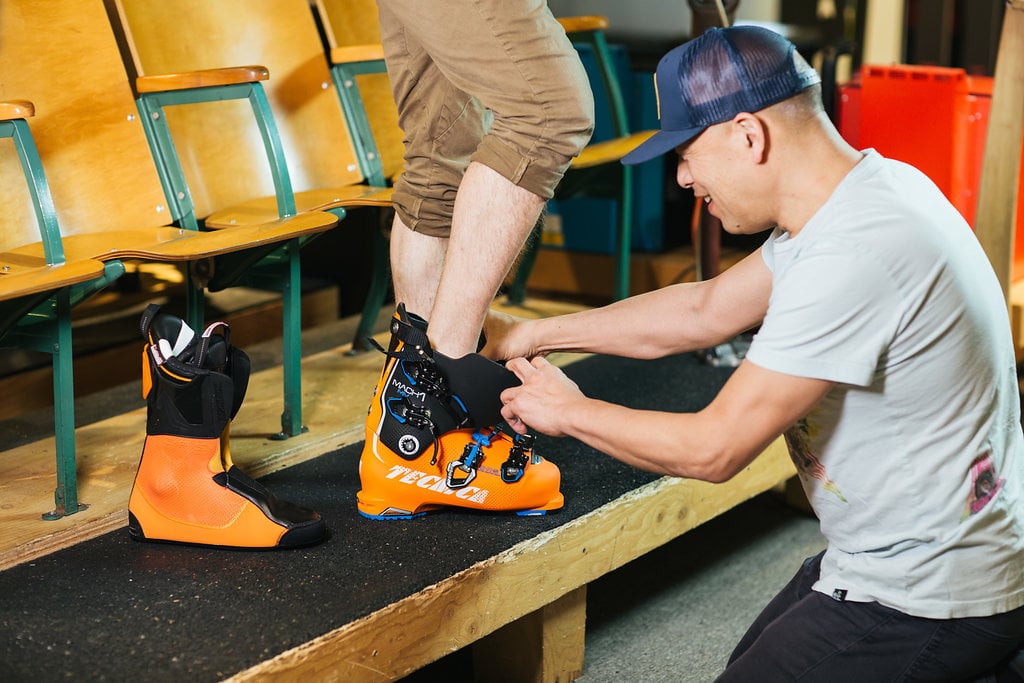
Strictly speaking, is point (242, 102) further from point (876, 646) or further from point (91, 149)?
point (876, 646)

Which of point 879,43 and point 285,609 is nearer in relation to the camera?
point 285,609

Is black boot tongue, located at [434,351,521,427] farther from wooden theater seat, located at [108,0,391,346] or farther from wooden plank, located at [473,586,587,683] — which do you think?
wooden theater seat, located at [108,0,391,346]

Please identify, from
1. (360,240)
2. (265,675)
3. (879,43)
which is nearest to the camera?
(265,675)

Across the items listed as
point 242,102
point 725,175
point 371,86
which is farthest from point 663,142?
point 371,86

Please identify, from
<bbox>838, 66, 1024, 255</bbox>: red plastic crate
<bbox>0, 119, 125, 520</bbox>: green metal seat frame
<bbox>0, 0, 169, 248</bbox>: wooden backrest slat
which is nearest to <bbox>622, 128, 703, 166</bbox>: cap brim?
<bbox>0, 119, 125, 520</bbox>: green metal seat frame

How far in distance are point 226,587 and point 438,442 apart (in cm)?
38

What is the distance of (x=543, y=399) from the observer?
4.86 feet

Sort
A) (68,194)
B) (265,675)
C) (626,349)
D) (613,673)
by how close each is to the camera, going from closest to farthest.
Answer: (265,675), (626,349), (613,673), (68,194)

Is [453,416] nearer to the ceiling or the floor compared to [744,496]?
nearer to the ceiling

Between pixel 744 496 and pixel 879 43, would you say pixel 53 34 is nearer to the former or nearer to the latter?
pixel 744 496

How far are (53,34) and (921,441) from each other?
185 centimetres

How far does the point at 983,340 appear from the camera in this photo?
1.26 meters

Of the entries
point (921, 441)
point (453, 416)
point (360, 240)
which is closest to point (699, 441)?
point (921, 441)

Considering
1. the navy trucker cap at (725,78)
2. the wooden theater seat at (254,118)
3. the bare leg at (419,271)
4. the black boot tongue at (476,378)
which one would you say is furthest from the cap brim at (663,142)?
the wooden theater seat at (254,118)
